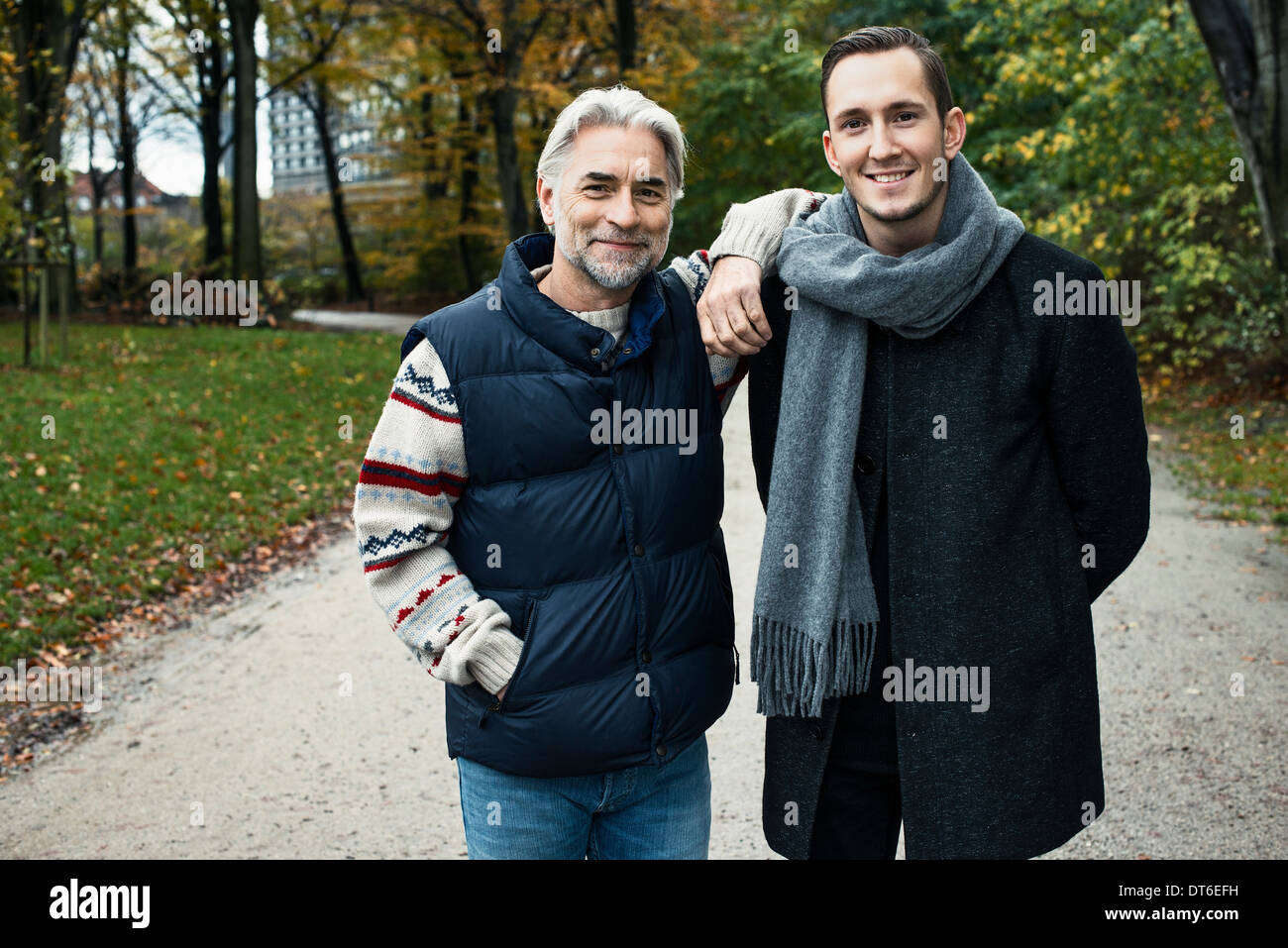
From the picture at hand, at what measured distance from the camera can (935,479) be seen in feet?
7.52

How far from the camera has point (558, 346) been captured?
2350mm

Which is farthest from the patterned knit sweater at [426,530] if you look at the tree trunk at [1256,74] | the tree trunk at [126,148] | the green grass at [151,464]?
the tree trunk at [126,148]

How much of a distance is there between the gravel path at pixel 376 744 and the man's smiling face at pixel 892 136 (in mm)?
2791

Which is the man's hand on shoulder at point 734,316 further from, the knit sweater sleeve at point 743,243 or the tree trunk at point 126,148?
the tree trunk at point 126,148

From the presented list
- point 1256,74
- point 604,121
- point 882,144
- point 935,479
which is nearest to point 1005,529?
point 935,479

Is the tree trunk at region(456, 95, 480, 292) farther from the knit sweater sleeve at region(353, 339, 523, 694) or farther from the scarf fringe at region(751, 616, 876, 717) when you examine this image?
the scarf fringe at region(751, 616, 876, 717)

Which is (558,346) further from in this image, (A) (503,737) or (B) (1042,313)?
(B) (1042,313)

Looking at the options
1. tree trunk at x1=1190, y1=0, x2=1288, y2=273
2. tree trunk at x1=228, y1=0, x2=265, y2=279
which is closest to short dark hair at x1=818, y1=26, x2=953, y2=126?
tree trunk at x1=1190, y1=0, x2=1288, y2=273

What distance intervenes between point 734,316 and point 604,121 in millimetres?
498

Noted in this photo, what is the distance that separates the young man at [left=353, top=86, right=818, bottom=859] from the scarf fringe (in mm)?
157

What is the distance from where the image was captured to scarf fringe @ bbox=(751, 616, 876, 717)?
237 cm

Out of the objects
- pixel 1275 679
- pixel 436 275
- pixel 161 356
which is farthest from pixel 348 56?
pixel 1275 679
